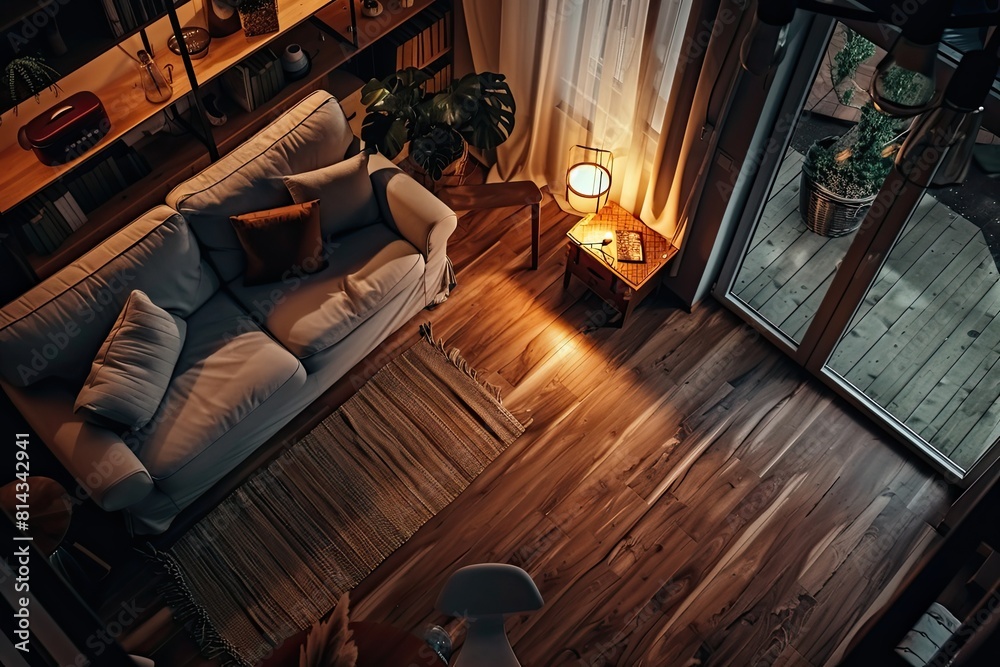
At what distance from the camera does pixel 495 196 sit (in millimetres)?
4293

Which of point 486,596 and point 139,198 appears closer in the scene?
point 486,596

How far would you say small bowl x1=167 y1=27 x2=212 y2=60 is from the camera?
3773 millimetres

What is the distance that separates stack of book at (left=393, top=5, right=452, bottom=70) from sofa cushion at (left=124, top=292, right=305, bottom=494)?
155 centimetres

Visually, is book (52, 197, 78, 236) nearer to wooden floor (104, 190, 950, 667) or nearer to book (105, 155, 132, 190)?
book (105, 155, 132, 190)

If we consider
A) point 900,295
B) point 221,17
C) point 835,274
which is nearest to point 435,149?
point 221,17

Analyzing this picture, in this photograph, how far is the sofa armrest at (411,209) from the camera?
395cm

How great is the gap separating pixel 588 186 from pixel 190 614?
2.53m

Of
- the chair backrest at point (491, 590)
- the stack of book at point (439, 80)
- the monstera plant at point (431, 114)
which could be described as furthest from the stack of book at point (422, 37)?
the chair backrest at point (491, 590)

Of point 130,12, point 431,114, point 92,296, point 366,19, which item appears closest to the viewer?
point 130,12

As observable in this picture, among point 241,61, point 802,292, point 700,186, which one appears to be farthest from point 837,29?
point 241,61

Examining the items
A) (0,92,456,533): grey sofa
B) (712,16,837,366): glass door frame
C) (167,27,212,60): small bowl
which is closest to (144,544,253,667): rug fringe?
(0,92,456,533): grey sofa

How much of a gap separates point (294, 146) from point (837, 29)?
7.27 feet

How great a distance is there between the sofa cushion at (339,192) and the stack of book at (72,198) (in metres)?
0.69

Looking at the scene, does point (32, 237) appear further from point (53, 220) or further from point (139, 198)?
point (139, 198)
